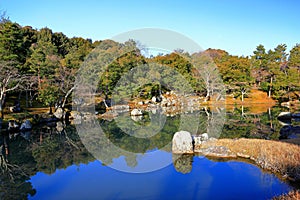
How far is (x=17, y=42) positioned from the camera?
92.1ft

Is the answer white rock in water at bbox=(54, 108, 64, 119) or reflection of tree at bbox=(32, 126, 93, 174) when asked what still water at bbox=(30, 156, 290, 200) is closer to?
reflection of tree at bbox=(32, 126, 93, 174)

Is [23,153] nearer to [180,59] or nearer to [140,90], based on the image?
[140,90]

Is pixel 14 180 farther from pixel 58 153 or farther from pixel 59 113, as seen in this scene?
pixel 59 113

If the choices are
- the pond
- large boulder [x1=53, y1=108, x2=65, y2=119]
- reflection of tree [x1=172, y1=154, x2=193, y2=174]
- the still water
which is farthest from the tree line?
reflection of tree [x1=172, y1=154, x2=193, y2=174]

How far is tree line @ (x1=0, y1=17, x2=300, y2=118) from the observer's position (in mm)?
25156

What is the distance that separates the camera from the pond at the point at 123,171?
8461mm

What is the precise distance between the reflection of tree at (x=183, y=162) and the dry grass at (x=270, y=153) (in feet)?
4.94

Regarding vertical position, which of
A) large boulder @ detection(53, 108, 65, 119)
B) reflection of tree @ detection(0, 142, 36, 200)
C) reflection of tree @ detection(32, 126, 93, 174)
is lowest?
reflection of tree @ detection(0, 142, 36, 200)

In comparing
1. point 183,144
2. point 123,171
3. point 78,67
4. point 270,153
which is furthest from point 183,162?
point 78,67

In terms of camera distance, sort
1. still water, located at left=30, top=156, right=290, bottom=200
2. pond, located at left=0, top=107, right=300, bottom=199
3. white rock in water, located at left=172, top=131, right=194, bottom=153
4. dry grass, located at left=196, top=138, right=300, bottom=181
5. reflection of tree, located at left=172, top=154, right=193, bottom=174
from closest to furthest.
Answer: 1. still water, located at left=30, top=156, right=290, bottom=200
2. pond, located at left=0, top=107, right=300, bottom=199
3. dry grass, located at left=196, top=138, right=300, bottom=181
4. reflection of tree, located at left=172, top=154, right=193, bottom=174
5. white rock in water, located at left=172, top=131, right=194, bottom=153

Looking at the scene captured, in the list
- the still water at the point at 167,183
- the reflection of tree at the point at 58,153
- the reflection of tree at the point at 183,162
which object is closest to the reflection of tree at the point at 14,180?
the still water at the point at 167,183

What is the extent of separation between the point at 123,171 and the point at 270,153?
6.24m

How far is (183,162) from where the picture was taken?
11.3m

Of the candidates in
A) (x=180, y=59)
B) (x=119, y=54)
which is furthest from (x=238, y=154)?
(x=180, y=59)
